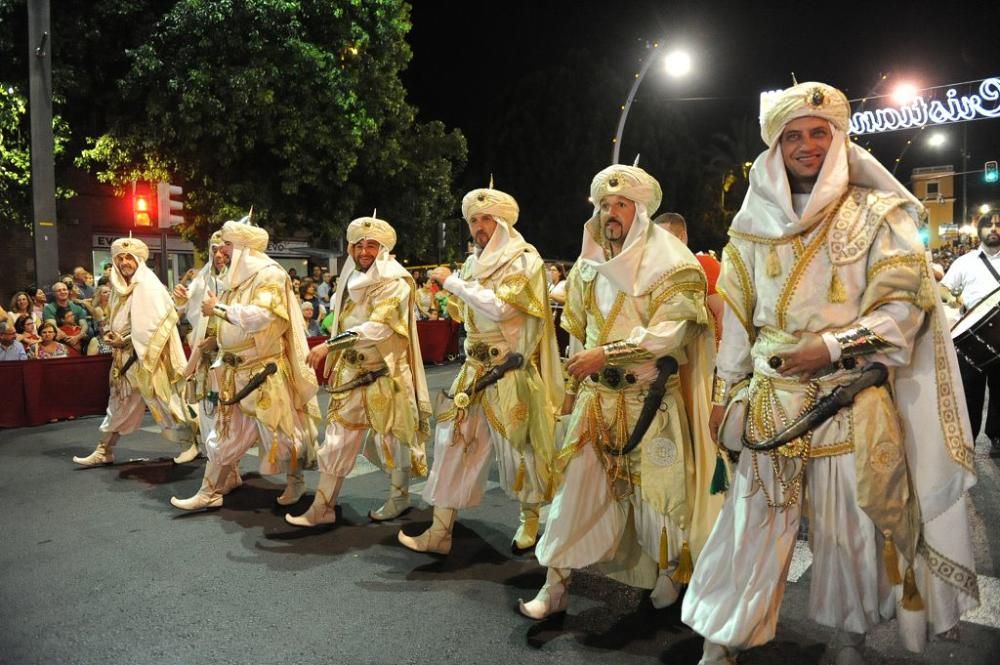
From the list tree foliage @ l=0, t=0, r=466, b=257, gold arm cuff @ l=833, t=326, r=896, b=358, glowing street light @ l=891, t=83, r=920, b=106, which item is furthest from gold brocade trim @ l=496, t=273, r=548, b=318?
glowing street light @ l=891, t=83, r=920, b=106

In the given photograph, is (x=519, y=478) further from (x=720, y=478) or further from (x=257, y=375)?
(x=257, y=375)

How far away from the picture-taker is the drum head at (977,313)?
233 inches

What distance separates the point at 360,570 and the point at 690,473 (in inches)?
79.3

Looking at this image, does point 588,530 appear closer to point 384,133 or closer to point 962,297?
point 962,297

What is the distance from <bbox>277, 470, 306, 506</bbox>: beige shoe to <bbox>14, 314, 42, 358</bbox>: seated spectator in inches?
225

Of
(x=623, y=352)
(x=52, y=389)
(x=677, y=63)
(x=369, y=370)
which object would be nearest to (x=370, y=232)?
(x=369, y=370)

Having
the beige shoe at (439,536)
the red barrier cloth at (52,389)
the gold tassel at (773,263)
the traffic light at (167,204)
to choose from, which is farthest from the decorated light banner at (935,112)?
the gold tassel at (773,263)

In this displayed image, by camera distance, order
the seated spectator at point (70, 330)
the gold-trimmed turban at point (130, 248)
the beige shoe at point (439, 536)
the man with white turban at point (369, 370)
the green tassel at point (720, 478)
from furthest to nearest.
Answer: the seated spectator at point (70, 330) < the gold-trimmed turban at point (130, 248) < the man with white turban at point (369, 370) < the beige shoe at point (439, 536) < the green tassel at point (720, 478)

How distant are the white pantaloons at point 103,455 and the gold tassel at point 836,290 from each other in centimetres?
646

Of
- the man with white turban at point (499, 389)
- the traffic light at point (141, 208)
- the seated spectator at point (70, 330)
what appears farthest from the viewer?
the traffic light at point (141, 208)

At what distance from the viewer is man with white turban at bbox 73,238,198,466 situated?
6.76 m

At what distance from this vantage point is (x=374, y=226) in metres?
5.28

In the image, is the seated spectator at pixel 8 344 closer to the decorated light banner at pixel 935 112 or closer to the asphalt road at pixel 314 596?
the asphalt road at pixel 314 596

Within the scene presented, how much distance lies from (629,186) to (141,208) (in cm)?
1164
